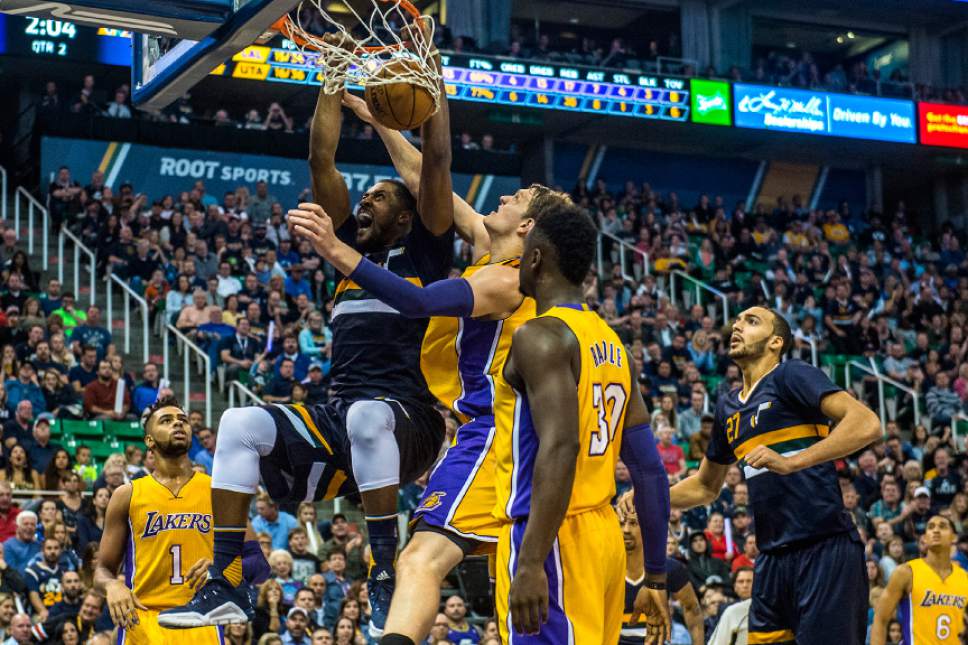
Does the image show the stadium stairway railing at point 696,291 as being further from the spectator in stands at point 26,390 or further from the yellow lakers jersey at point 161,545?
the yellow lakers jersey at point 161,545

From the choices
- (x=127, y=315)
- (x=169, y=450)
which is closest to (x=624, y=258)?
(x=127, y=315)

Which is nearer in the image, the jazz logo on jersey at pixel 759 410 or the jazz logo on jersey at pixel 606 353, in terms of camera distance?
the jazz logo on jersey at pixel 606 353

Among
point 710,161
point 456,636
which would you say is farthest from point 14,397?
point 710,161

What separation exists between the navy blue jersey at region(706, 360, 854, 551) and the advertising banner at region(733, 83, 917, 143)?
20.9 metres

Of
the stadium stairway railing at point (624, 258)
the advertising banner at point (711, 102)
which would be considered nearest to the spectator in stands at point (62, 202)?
the stadium stairway railing at point (624, 258)

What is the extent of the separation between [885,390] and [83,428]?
13.2 metres

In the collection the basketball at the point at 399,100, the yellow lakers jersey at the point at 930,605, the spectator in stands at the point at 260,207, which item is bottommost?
the yellow lakers jersey at the point at 930,605

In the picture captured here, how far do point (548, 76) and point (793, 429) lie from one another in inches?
762

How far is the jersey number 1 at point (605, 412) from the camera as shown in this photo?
17.4 feet

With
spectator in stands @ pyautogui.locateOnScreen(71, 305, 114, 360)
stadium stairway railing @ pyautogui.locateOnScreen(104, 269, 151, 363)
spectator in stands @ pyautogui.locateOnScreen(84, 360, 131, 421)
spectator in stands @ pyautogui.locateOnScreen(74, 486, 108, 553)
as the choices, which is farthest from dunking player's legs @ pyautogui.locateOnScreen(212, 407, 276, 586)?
stadium stairway railing @ pyautogui.locateOnScreen(104, 269, 151, 363)

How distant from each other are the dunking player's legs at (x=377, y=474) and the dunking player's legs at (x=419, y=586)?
0.39 m

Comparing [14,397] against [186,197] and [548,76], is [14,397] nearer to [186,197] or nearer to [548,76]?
[186,197]

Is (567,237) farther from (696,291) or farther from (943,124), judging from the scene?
(943,124)

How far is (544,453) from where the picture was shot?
5.01 metres
